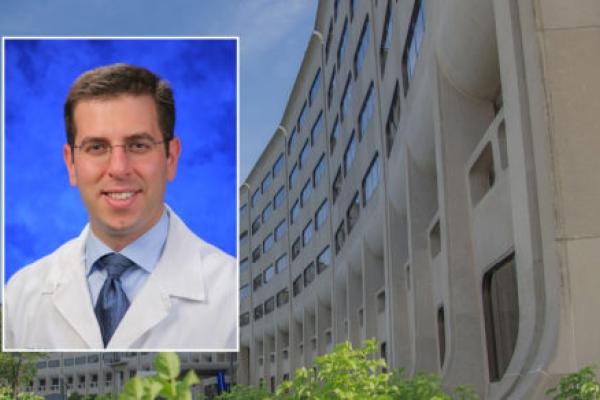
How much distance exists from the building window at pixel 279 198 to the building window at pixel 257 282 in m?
9.49

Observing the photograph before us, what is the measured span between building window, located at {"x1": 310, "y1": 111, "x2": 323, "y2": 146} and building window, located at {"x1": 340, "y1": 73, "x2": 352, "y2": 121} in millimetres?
9180

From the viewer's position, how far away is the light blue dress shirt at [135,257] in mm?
10602

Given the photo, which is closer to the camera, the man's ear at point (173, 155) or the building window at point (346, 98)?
the man's ear at point (173, 155)

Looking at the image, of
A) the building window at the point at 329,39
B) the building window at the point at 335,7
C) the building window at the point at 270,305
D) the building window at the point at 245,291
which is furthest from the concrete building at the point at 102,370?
the building window at the point at 335,7

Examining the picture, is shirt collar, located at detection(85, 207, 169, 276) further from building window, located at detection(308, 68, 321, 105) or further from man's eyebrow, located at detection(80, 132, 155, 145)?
building window, located at detection(308, 68, 321, 105)

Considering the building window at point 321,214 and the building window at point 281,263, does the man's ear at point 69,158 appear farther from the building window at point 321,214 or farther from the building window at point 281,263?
the building window at point 281,263

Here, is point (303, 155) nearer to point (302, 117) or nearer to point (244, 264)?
point (302, 117)

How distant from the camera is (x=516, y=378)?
1359 centimetres

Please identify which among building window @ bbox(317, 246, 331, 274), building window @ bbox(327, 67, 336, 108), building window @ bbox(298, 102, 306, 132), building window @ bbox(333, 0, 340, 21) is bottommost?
building window @ bbox(317, 246, 331, 274)

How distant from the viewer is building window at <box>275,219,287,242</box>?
243 ft

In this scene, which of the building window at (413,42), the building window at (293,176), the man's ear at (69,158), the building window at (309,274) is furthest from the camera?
the building window at (293,176)

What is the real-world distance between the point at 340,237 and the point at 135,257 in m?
40.8

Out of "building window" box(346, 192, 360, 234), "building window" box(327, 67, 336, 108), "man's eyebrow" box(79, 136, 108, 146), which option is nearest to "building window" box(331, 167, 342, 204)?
"building window" box(346, 192, 360, 234)

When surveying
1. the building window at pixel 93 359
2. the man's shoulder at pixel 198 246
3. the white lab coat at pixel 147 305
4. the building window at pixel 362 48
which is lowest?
the white lab coat at pixel 147 305
